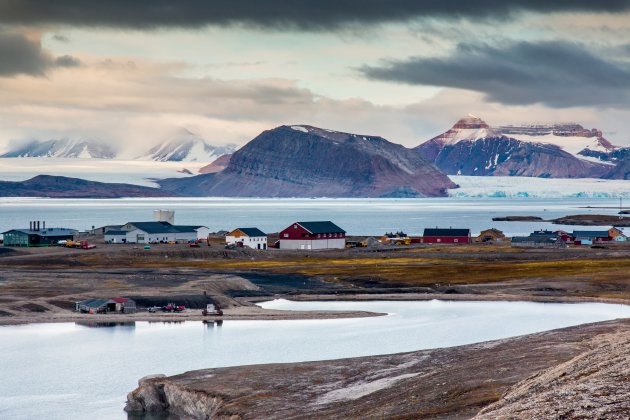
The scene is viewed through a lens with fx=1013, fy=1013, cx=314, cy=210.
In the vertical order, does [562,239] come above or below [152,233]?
below

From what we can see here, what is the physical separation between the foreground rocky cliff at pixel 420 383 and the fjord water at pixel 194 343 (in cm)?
405

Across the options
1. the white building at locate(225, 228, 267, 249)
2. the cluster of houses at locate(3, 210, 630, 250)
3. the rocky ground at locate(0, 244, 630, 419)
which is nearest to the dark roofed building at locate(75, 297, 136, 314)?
the rocky ground at locate(0, 244, 630, 419)

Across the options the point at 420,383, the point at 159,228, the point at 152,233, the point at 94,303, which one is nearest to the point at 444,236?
the point at 159,228

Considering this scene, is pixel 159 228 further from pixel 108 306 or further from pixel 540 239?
pixel 108 306

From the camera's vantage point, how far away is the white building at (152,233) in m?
147

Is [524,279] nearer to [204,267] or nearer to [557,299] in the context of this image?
[557,299]

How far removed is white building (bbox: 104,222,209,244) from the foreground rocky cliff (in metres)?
100

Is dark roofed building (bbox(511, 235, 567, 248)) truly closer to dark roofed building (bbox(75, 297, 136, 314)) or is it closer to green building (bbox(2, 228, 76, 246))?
green building (bbox(2, 228, 76, 246))

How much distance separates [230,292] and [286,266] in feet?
92.4

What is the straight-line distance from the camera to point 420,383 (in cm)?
3781

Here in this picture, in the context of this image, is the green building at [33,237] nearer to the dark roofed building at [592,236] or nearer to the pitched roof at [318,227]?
the pitched roof at [318,227]

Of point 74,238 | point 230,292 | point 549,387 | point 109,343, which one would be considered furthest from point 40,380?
point 74,238

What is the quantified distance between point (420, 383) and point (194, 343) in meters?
25.9

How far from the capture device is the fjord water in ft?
153
